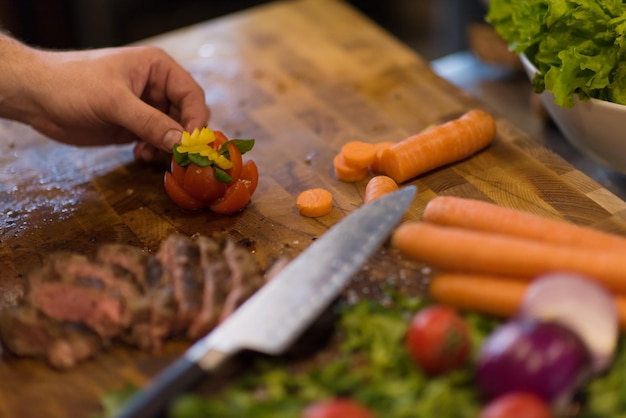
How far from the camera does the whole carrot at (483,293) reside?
2100mm

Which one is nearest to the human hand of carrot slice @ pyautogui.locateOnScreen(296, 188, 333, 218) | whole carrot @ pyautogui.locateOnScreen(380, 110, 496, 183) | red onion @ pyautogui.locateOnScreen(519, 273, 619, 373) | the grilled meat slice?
carrot slice @ pyautogui.locateOnScreen(296, 188, 333, 218)

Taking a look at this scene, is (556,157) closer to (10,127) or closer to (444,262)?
(444,262)

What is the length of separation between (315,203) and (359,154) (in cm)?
31

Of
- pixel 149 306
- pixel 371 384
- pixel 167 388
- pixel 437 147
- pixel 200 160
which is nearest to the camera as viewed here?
pixel 167 388

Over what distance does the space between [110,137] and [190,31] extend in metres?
1.09

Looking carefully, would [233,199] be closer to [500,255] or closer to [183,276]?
[183,276]

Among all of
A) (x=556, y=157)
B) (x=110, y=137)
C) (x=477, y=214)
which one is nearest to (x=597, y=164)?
(x=556, y=157)

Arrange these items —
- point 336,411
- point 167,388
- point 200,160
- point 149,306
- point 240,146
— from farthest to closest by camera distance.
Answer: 1. point 240,146
2. point 200,160
3. point 149,306
4. point 167,388
5. point 336,411

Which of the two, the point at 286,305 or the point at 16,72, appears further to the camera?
the point at 16,72

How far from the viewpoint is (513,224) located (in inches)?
91.4

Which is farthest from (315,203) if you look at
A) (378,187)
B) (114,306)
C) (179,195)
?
(114,306)

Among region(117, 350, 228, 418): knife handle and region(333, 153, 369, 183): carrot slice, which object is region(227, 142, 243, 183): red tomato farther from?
region(117, 350, 228, 418): knife handle

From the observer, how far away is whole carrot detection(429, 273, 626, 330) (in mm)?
2100

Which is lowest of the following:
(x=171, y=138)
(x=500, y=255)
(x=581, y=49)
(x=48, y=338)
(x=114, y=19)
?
(x=114, y=19)
